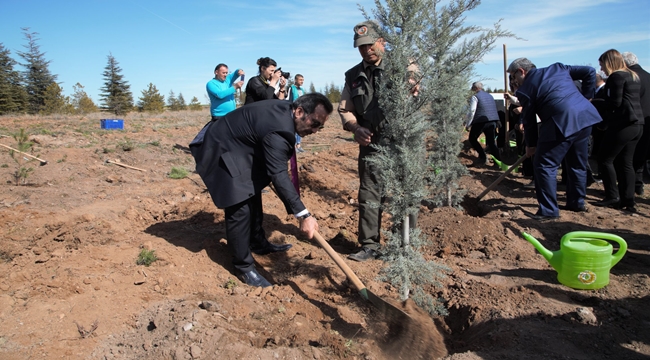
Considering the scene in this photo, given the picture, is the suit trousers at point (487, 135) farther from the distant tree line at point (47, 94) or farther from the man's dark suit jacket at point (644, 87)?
the distant tree line at point (47, 94)

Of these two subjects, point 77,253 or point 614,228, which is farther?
point 614,228

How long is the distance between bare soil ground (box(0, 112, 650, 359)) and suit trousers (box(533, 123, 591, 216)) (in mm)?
250

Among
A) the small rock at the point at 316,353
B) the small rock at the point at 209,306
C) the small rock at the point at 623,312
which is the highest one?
the small rock at the point at 209,306

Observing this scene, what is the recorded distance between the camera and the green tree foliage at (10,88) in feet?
99.3

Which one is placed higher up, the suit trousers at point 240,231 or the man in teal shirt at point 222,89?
the man in teal shirt at point 222,89

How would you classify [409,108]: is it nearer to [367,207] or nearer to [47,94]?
[367,207]

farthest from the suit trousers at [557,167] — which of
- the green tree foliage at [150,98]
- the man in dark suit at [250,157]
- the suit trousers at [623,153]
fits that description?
the green tree foliage at [150,98]

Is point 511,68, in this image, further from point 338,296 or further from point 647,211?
point 338,296

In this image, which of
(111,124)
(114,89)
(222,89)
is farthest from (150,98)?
(222,89)

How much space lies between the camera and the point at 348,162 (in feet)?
31.8

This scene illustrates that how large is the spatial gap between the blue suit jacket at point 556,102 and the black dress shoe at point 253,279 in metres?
3.65

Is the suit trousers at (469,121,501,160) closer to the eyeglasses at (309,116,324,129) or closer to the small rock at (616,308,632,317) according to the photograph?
the small rock at (616,308,632,317)

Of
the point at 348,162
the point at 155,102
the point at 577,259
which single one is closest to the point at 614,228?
the point at 577,259

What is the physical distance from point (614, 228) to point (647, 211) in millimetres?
1200
